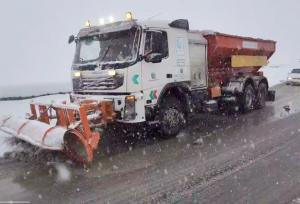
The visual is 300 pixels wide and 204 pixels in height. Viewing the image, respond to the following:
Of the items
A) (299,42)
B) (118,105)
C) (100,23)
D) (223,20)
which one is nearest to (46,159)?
(118,105)

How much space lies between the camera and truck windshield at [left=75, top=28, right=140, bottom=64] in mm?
7824

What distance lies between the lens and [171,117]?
8.69 meters

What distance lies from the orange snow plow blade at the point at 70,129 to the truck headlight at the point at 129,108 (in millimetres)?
288

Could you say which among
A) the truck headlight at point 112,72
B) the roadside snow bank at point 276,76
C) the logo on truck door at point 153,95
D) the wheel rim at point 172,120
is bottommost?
the roadside snow bank at point 276,76

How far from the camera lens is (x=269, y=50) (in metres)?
13.9

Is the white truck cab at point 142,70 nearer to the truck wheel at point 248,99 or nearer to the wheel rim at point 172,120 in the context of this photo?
the wheel rim at point 172,120

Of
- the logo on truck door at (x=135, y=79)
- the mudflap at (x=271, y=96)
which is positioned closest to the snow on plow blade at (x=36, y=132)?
the logo on truck door at (x=135, y=79)

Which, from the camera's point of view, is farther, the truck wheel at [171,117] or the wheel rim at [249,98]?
the wheel rim at [249,98]

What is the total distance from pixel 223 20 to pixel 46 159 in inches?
3696

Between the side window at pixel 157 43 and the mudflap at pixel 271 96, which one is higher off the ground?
the side window at pixel 157 43

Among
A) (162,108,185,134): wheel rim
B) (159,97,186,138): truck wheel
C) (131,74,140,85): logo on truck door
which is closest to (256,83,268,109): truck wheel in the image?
(159,97,186,138): truck wheel

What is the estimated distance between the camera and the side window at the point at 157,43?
315 inches

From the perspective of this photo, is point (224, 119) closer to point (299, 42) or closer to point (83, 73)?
point (83, 73)

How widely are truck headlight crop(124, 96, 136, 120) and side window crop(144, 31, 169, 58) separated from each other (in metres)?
1.08
